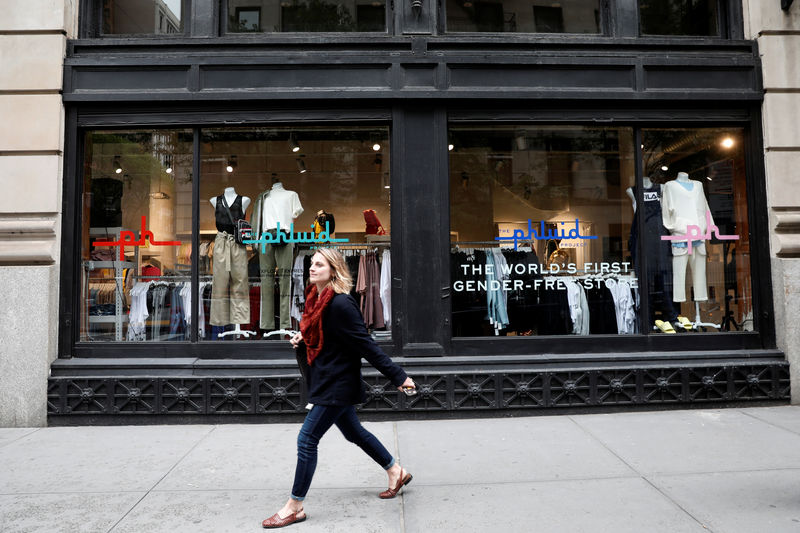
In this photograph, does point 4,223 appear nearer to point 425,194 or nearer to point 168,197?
point 168,197

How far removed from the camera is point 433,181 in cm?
676

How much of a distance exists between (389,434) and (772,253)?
5351 mm

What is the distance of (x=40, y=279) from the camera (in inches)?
251

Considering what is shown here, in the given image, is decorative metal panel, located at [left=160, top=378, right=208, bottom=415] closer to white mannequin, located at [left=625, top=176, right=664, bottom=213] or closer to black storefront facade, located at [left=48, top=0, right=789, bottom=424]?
black storefront facade, located at [left=48, top=0, right=789, bottom=424]

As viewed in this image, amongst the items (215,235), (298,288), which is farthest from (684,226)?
(215,235)

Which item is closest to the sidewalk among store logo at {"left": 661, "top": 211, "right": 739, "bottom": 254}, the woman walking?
the woman walking

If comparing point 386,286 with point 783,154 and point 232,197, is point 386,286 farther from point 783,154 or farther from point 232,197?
point 783,154

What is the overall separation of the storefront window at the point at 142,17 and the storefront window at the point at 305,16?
0.75 metres

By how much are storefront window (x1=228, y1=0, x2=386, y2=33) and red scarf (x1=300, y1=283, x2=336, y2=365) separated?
15.9ft

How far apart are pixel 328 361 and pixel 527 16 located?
598 cm

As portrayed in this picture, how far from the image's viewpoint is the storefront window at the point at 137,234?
7004 mm

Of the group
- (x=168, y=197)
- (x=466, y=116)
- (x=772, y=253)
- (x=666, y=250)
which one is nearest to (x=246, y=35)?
(x=168, y=197)

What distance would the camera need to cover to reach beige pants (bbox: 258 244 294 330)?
7.27 m

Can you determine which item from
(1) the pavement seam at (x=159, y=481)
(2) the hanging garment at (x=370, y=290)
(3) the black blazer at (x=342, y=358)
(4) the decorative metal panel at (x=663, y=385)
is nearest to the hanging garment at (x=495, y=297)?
(2) the hanging garment at (x=370, y=290)
